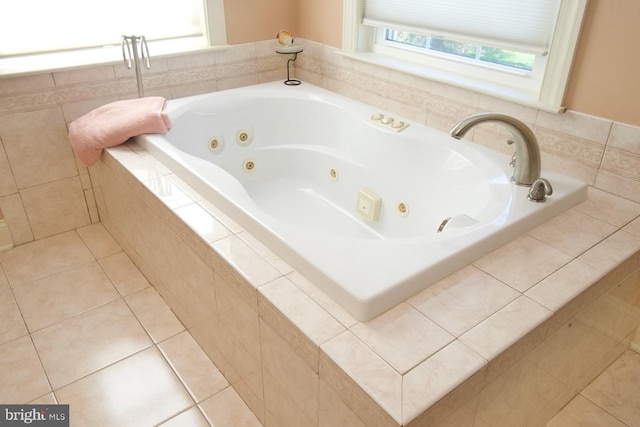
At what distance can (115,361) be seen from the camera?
1736 millimetres

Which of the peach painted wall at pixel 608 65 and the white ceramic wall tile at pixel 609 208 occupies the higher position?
the peach painted wall at pixel 608 65

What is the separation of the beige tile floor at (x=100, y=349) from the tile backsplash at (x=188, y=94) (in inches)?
11.6

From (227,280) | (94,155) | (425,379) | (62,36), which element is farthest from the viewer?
(62,36)

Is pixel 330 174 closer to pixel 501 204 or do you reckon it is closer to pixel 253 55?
pixel 253 55

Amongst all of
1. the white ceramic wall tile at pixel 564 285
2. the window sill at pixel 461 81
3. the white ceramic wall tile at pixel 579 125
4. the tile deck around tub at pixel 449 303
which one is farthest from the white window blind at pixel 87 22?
the white ceramic wall tile at pixel 564 285

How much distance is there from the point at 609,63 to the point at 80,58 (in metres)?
2.20

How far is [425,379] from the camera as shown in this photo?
3.27ft

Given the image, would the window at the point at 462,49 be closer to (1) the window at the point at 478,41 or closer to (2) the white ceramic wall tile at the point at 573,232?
(1) the window at the point at 478,41

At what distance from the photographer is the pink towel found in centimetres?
207

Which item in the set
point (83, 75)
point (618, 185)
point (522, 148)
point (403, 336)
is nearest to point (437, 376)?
point (403, 336)

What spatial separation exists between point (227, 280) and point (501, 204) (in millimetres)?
891

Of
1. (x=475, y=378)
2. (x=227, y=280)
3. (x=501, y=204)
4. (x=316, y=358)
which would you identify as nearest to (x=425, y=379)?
(x=475, y=378)

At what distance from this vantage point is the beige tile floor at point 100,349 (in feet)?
5.14

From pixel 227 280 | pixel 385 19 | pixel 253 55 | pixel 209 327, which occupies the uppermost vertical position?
pixel 385 19
